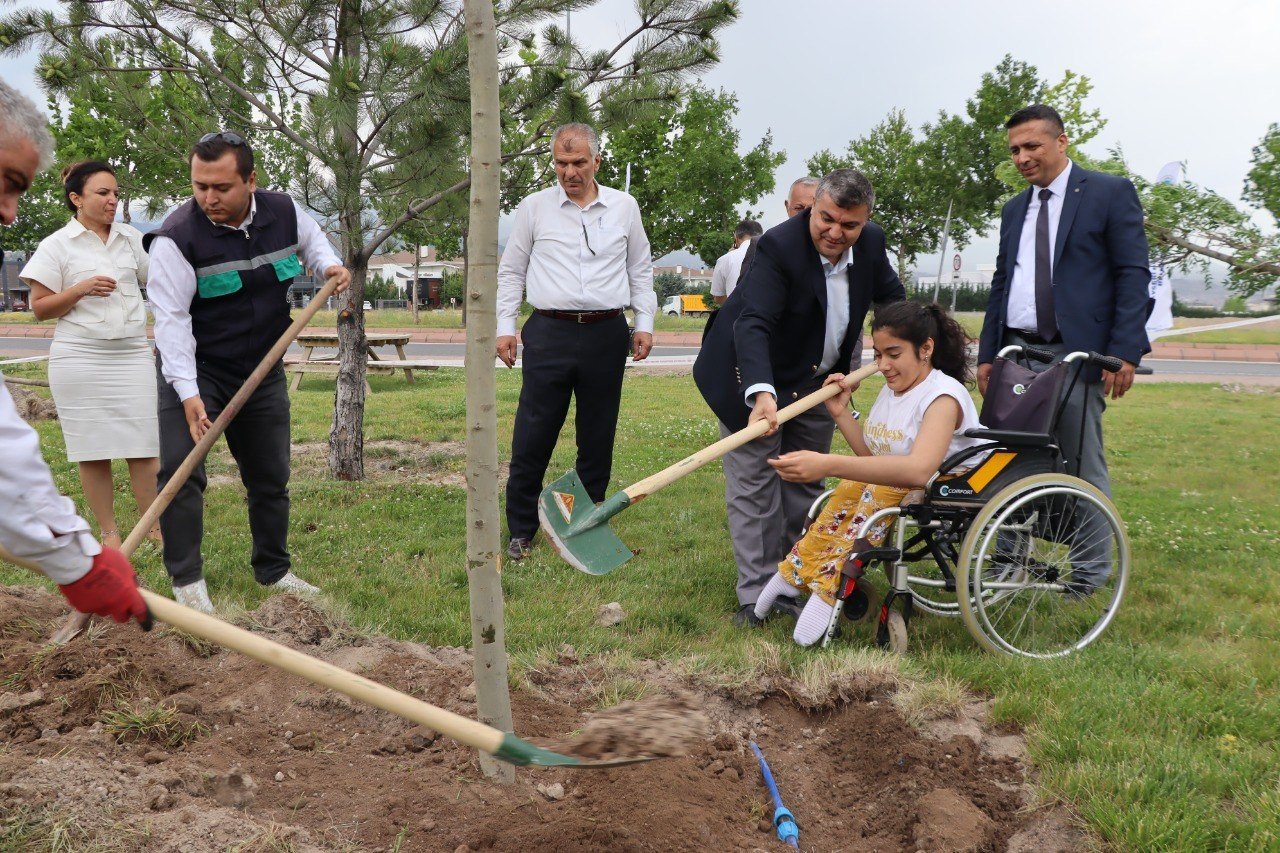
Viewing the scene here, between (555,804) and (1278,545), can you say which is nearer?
(555,804)

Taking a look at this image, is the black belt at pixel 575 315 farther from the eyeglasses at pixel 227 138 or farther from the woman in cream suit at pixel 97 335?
the woman in cream suit at pixel 97 335

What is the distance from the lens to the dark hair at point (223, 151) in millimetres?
3564

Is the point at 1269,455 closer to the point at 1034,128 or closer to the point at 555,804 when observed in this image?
the point at 1034,128

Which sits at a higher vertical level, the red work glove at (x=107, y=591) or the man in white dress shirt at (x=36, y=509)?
the man in white dress shirt at (x=36, y=509)

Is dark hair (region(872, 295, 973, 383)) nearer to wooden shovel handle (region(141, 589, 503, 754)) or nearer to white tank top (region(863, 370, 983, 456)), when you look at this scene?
white tank top (region(863, 370, 983, 456))

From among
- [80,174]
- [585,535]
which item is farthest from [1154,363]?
[80,174]

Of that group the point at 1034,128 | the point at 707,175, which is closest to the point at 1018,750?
the point at 1034,128

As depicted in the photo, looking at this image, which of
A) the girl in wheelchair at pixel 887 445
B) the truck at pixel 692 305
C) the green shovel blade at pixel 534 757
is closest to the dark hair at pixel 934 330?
the girl in wheelchair at pixel 887 445

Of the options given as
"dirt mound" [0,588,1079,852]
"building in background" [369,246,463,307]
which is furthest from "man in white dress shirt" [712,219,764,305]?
"building in background" [369,246,463,307]

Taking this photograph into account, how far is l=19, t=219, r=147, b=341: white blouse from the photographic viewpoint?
4387 mm

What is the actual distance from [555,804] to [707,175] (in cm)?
2345

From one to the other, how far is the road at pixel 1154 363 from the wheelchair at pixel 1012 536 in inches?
471

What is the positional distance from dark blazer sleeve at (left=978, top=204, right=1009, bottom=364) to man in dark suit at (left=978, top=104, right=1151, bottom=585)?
16 cm

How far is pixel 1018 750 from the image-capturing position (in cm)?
288
